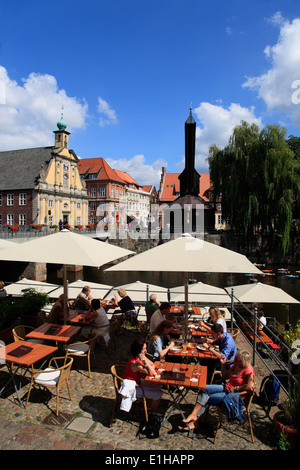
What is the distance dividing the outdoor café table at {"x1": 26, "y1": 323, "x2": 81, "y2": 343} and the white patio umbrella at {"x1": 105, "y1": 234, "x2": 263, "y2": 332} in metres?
1.43

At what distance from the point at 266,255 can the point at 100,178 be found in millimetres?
35629

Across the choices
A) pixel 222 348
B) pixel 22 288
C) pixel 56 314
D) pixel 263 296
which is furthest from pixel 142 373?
pixel 22 288

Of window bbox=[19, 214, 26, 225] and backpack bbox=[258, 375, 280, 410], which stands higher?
window bbox=[19, 214, 26, 225]

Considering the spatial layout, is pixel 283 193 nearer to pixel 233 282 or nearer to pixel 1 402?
pixel 233 282

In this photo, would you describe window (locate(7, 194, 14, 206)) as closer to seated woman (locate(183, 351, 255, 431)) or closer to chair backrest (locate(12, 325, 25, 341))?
chair backrest (locate(12, 325, 25, 341))

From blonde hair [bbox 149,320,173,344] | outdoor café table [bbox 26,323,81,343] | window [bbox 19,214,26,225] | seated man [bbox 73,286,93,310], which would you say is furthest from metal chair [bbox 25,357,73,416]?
window [bbox 19,214,26,225]

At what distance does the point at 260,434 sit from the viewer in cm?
409

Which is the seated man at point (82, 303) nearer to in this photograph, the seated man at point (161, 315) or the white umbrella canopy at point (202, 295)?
the white umbrella canopy at point (202, 295)

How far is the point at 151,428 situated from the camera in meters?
3.95

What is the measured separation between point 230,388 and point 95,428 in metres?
1.83

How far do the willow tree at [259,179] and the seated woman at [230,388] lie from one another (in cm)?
2781

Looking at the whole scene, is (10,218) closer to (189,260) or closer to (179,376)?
(189,260)

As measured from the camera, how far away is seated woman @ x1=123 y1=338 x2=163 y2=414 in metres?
4.26

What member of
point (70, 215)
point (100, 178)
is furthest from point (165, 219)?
point (100, 178)
